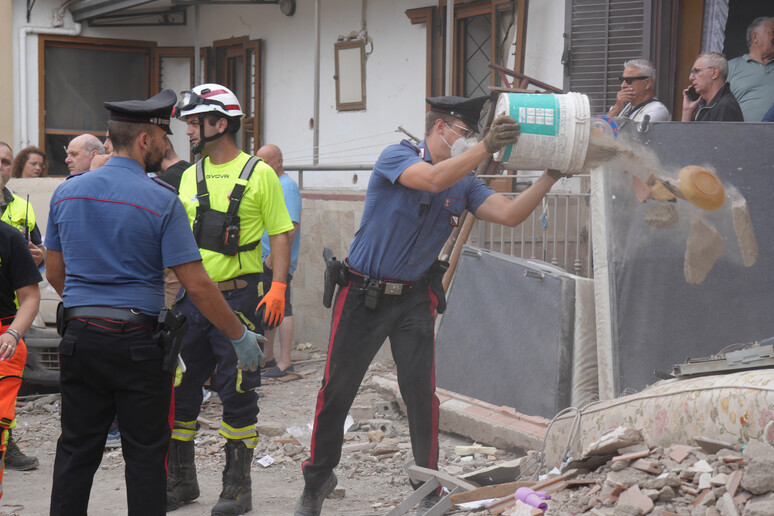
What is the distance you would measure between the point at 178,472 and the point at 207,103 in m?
2.02

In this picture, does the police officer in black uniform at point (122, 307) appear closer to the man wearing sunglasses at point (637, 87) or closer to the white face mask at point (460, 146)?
the white face mask at point (460, 146)

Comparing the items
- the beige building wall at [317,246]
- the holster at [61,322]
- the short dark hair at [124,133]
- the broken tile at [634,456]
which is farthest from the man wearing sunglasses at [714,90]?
the holster at [61,322]

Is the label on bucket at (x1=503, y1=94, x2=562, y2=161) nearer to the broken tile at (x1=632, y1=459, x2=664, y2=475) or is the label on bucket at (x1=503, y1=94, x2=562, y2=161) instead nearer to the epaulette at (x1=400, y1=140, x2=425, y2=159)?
the epaulette at (x1=400, y1=140, x2=425, y2=159)

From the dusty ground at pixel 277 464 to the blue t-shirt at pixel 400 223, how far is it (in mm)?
1394

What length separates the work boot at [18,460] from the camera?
5.95m

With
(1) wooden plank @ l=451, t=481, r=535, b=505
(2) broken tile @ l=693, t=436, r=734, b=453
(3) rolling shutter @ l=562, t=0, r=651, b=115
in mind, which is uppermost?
(3) rolling shutter @ l=562, t=0, r=651, b=115

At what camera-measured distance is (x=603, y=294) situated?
18.6ft

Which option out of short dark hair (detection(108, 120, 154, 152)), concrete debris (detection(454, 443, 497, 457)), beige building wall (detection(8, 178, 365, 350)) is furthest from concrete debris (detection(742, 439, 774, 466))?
beige building wall (detection(8, 178, 365, 350))

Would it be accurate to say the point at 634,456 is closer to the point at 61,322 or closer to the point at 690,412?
the point at 690,412

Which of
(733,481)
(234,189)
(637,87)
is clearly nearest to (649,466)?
(733,481)

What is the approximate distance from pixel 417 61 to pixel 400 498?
6973 millimetres

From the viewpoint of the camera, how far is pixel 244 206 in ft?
16.2

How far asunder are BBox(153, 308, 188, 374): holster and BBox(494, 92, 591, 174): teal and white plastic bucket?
167 centimetres

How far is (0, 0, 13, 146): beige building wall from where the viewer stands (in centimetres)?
1441
